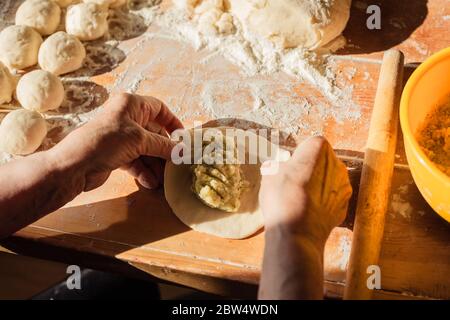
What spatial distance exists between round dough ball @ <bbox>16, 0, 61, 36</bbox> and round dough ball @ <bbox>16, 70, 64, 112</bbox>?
0.79 ft

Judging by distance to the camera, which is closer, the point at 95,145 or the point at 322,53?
the point at 95,145

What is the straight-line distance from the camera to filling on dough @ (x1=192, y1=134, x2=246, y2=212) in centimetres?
131

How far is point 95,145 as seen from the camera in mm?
1234

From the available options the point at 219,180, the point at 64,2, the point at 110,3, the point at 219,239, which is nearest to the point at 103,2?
the point at 110,3

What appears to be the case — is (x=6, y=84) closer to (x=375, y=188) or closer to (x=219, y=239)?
(x=219, y=239)

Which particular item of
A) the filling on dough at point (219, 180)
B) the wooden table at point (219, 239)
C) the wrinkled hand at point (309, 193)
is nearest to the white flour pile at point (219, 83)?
the wooden table at point (219, 239)

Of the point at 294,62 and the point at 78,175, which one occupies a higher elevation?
the point at 294,62

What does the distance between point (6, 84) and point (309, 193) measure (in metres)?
1.13

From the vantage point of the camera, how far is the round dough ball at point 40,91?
156cm

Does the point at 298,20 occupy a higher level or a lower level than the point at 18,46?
higher

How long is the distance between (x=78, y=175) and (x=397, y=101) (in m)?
0.88

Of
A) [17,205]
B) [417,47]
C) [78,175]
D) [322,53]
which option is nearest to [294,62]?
[322,53]

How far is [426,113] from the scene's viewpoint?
4.10ft

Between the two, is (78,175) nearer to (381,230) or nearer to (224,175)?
(224,175)
